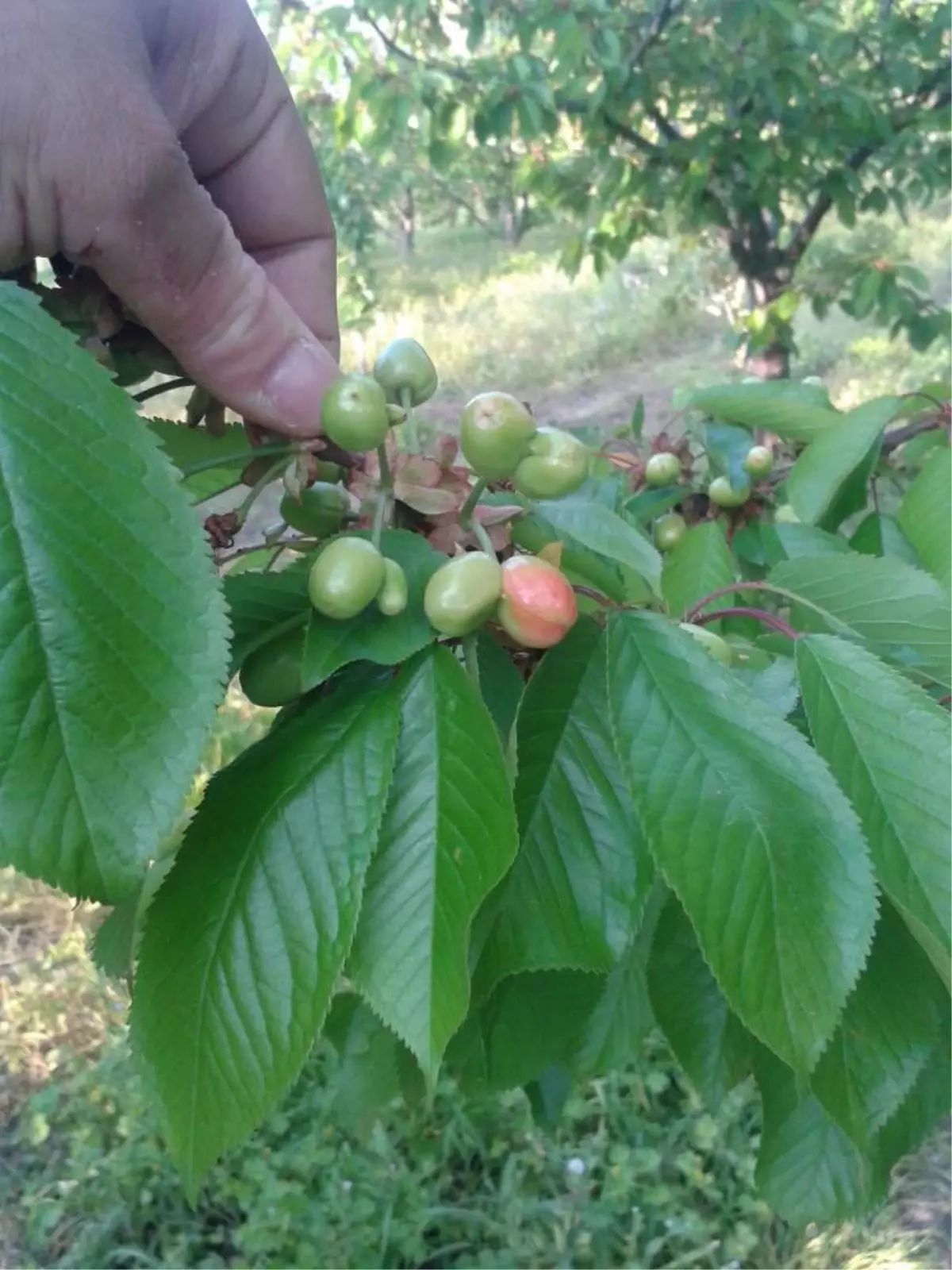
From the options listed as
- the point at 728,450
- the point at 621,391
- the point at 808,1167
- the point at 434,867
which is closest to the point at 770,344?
the point at 728,450

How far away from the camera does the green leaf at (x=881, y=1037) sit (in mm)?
795

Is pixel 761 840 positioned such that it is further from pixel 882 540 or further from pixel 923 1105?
pixel 882 540

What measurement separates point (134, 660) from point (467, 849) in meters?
0.22

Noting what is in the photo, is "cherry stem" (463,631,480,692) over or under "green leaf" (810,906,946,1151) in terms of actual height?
over

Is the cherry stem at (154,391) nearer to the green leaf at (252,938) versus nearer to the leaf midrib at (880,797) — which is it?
the green leaf at (252,938)

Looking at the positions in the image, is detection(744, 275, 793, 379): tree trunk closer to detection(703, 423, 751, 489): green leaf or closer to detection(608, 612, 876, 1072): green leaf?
detection(703, 423, 751, 489): green leaf

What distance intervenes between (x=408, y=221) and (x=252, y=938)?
18076 millimetres

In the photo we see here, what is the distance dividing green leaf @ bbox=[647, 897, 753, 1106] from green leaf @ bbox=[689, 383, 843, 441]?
91 centimetres

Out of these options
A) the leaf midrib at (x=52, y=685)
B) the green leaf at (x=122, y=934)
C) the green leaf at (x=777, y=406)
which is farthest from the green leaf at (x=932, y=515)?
the leaf midrib at (x=52, y=685)

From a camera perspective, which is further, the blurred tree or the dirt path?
the dirt path

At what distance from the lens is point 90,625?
57cm

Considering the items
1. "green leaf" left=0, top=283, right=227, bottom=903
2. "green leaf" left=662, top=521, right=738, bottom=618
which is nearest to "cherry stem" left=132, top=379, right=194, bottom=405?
"green leaf" left=0, top=283, right=227, bottom=903

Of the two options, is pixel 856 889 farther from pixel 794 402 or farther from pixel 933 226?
pixel 933 226

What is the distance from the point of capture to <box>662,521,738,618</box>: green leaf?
1299 mm
